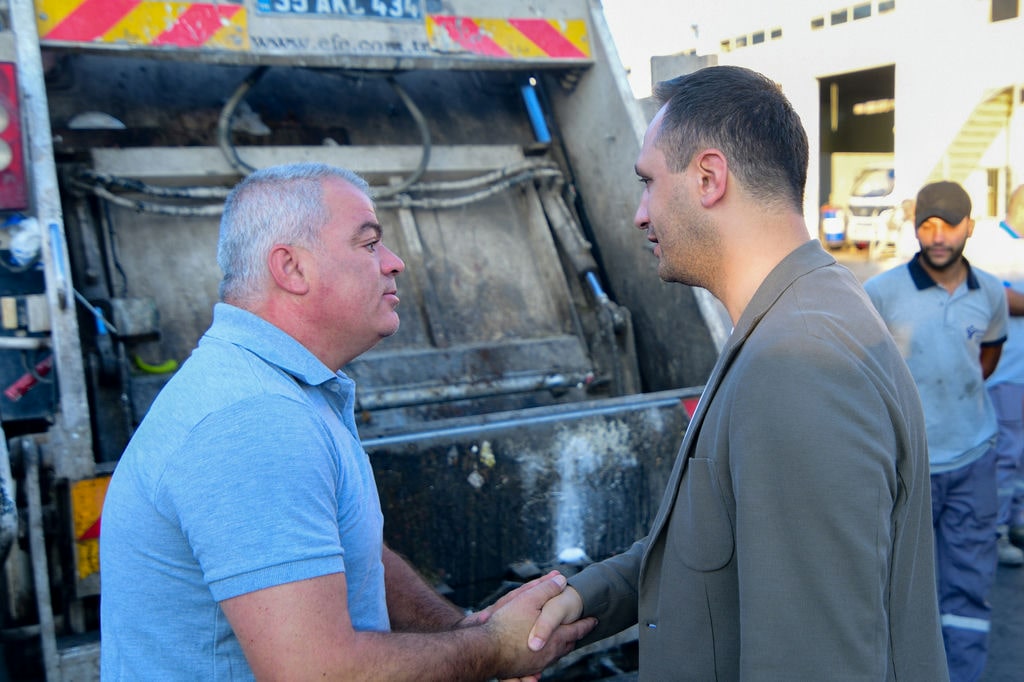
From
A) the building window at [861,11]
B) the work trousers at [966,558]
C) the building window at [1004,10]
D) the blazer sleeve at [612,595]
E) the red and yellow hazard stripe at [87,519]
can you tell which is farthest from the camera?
the building window at [861,11]

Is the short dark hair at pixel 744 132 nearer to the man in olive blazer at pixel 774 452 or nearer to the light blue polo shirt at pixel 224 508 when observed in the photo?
the man in olive blazer at pixel 774 452

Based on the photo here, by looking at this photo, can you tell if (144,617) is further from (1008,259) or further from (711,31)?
(711,31)

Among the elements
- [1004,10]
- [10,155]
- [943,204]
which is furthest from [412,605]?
[1004,10]

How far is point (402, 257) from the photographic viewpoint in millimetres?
3580

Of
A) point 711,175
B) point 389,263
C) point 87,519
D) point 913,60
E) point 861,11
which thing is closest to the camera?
point 711,175

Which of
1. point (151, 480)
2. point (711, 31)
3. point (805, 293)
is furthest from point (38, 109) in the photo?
point (711, 31)

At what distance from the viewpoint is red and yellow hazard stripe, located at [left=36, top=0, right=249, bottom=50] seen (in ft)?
10.0

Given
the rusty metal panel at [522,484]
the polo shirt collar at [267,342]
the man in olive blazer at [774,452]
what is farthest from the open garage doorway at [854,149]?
the polo shirt collar at [267,342]

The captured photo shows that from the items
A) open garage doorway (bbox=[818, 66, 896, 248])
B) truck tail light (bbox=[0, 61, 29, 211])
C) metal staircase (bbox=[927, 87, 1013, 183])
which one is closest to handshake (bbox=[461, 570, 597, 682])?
truck tail light (bbox=[0, 61, 29, 211])

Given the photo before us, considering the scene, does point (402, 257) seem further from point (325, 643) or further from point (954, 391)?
point (325, 643)

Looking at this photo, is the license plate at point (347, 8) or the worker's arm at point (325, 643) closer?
the worker's arm at point (325, 643)

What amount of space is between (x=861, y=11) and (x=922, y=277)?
51.3 feet

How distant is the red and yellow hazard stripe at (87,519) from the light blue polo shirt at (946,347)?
247 cm

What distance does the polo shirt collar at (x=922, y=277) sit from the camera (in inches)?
129
